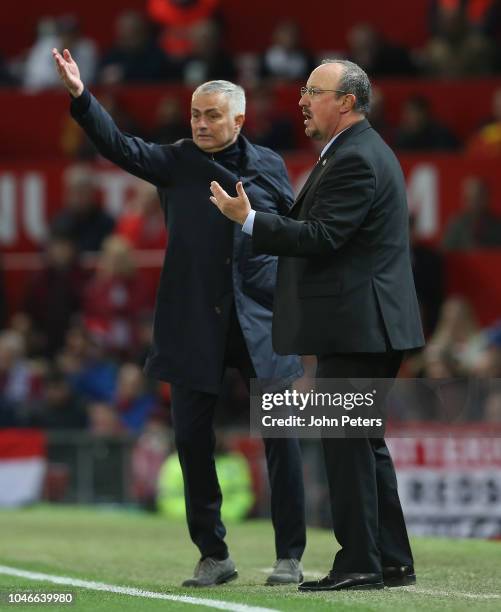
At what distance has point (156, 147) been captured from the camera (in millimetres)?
7281

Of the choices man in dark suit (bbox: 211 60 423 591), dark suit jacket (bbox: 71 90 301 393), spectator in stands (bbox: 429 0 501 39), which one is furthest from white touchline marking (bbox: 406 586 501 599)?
spectator in stands (bbox: 429 0 501 39)

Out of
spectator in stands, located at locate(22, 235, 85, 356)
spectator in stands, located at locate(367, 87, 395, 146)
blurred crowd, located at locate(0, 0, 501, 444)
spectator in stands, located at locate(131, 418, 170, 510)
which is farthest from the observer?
spectator in stands, located at locate(367, 87, 395, 146)

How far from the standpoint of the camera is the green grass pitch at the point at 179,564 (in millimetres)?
6168

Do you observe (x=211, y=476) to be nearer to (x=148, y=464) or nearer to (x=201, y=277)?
(x=201, y=277)

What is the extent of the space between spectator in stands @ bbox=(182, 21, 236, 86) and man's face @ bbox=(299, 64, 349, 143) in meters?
11.4

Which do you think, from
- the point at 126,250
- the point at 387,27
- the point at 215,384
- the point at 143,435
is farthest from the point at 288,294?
the point at 387,27

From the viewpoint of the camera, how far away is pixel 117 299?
1492 centimetres

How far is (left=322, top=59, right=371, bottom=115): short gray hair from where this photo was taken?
651 centimetres

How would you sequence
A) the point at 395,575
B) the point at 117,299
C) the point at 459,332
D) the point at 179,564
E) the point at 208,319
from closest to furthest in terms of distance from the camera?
the point at 395,575 < the point at 208,319 < the point at 179,564 < the point at 459,332 < the point at 117,299

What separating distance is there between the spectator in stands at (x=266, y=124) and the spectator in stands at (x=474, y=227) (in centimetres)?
215

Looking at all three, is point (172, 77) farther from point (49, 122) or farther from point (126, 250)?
point (126, 250)

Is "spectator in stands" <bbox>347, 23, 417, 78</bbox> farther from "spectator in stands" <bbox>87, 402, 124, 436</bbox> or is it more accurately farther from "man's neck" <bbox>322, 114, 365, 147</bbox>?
"man's neck" <bbox>322, 114, 365, 147</bbox>

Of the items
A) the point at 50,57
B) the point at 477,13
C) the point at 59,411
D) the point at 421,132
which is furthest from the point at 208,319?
the point at 477,13

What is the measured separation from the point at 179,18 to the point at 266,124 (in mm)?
3595
